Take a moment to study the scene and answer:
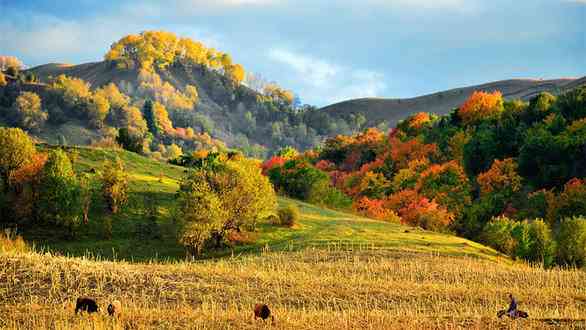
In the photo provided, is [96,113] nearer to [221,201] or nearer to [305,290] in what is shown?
[221,201]

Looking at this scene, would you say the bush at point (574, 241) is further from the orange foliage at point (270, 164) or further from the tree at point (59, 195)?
the orange foliage at point (270, 164)

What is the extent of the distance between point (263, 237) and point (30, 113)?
149 metres

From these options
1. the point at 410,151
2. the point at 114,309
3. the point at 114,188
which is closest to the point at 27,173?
the point at 114,188

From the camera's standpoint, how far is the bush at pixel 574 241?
50.8 m

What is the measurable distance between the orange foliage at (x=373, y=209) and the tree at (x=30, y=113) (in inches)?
4652

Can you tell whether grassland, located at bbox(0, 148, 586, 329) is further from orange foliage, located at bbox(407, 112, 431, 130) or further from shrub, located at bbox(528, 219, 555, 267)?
orange foliage, located at bbox(407, 112, 431, 130)

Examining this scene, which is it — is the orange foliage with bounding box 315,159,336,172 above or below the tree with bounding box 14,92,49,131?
below

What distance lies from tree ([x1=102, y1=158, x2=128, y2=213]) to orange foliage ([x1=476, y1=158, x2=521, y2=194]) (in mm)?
63037

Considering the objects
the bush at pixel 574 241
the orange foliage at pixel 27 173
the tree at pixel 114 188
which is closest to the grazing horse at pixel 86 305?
the tree at pixel 114 188

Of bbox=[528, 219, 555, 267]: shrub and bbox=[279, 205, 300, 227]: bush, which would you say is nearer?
bbox=[528, 219, 555, 267]: shrub

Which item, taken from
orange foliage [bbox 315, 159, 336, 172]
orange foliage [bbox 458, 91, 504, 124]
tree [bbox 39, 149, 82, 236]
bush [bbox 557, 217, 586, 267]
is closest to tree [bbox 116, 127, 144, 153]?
tree [bbox 39, 149, 82, 236]

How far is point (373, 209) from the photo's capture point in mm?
95062

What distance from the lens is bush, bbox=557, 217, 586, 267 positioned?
1999 inches

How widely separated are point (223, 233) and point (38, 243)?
1754 centimetres
